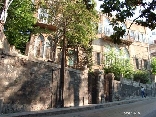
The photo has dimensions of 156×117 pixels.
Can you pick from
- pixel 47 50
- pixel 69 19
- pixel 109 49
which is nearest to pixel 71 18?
pixel 69 19

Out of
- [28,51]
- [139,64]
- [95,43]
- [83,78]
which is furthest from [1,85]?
[139,64]

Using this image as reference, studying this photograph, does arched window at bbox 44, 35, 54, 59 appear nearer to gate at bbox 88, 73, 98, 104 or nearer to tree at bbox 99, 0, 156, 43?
gate at bbox 88, 73, 98, 104

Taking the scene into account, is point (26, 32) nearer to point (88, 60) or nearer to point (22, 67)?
point (88, 60)

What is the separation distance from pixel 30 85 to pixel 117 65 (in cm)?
1986

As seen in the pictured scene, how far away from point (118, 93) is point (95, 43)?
10.5 meters

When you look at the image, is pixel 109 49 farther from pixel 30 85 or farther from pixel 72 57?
pixel 30 85

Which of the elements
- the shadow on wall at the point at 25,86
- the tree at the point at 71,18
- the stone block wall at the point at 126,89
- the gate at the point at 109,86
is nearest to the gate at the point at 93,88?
the gate at the point at 109,86

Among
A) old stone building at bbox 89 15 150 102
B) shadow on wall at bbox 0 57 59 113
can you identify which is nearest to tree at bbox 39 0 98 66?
shadow on wall at bbox 0 57 59 113

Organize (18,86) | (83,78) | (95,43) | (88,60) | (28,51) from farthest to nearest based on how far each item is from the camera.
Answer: (95,43) < (88,60) < (28,51) < (83,78) < (18,86)

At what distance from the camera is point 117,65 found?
35.1 meters

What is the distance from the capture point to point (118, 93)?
29.6 meters

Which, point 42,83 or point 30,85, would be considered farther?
point 42,83

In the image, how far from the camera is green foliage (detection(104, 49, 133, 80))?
34963mm

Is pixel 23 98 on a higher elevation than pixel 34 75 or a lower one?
lower
